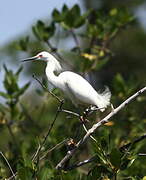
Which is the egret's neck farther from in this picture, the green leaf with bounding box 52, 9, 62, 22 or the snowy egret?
the green leaf with bounding box 52, 9, 62, 22

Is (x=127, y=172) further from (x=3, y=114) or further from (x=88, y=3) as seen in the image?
(x=88, y=3)

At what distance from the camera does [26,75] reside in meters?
17.9

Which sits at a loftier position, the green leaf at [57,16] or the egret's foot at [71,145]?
the green leaf at [57,16]

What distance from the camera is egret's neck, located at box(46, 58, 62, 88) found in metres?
4.54

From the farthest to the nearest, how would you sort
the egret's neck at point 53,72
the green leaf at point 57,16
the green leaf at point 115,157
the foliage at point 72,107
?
the green leaf at point 57,16 < the foliage at point 72,107 < the egret's neck at point 53,72 < the green leaf at point 115,157

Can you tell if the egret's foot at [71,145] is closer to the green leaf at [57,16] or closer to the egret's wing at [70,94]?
the egret's wing at [70,94]

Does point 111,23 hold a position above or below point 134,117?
above

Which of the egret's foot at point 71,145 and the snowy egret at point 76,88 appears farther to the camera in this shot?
the snowy egret at point 76,88

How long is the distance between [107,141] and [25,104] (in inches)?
85.1

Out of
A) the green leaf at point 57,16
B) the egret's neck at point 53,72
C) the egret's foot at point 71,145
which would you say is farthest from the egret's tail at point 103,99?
the green leaf at point 57,16

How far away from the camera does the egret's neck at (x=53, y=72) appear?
454 centimetres

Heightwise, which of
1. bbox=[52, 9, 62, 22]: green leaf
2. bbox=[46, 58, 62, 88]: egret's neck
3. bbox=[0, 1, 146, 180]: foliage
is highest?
bbox=[52, 9, 62, 22]: green leaf

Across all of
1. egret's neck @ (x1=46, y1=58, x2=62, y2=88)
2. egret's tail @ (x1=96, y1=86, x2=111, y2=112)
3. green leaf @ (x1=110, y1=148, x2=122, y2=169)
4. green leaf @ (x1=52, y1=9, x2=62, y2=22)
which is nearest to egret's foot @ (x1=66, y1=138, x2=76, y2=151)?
green leaf @ (x1=110, y1=148, x2=122, y2=169)

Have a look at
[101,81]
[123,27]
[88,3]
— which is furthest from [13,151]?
[88,3]
